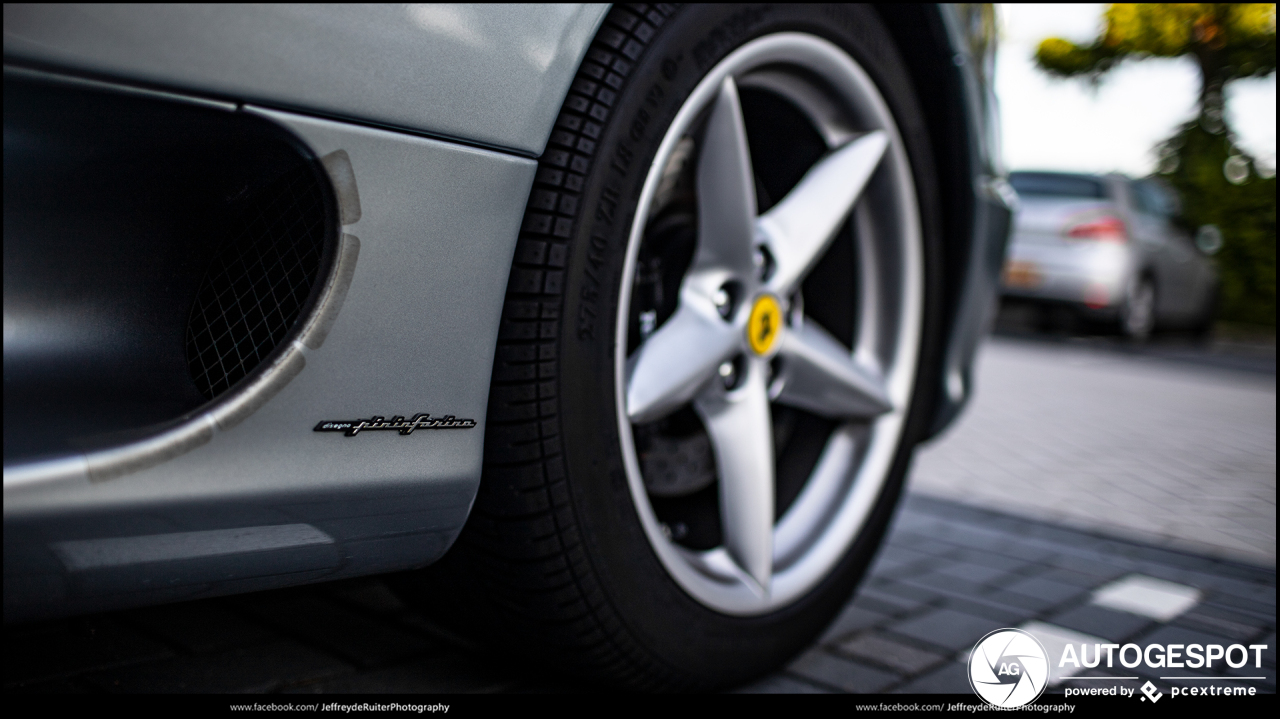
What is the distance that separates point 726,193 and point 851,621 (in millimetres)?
879

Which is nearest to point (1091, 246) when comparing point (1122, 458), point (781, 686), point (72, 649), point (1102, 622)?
point (1122, 458)

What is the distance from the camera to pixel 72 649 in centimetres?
145

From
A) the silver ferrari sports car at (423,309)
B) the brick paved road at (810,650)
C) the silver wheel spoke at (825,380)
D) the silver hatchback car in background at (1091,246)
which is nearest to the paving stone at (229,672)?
the brick paved road at (810,650)

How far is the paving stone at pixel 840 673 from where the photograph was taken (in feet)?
5.19

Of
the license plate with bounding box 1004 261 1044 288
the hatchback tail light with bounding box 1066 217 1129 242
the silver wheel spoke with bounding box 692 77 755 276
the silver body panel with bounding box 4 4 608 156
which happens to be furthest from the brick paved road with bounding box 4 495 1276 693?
the hatchback tail light with bounding box 1066 217 1129 242

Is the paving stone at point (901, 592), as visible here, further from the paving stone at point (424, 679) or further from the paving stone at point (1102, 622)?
the paving stone at point (424, 679)

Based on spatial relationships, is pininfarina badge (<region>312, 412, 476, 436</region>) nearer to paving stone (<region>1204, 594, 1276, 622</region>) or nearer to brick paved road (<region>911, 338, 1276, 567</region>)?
paving stone (<region>1204, 594, 1276, 622</region>)

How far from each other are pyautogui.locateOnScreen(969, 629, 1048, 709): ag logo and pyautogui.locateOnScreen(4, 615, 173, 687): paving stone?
1.21m

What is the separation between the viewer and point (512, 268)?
1119 millimetres

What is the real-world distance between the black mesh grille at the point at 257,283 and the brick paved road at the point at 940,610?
0.35 m

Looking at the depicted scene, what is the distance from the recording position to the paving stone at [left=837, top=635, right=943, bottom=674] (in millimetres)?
1678

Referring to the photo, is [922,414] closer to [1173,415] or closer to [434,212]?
[434,212]

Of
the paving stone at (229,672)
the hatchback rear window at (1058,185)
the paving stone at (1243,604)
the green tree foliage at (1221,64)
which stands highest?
the hatchback rear window at (1058,185)

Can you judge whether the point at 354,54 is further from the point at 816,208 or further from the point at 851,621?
the point at 851,621
